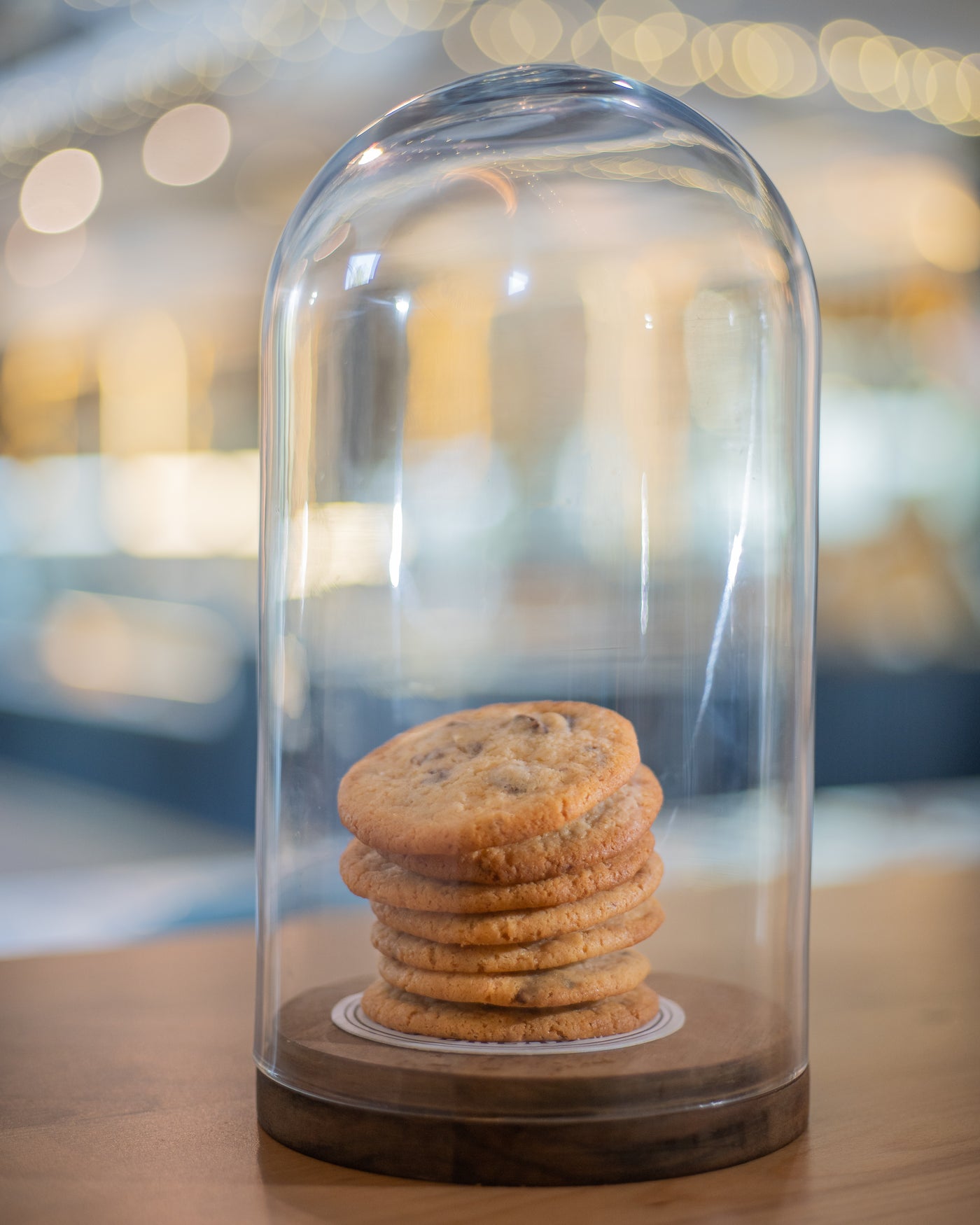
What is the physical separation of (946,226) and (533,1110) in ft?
15.0

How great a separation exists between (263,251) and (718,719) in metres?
3.90

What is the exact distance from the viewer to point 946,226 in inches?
177

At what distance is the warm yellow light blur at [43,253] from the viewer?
455cm

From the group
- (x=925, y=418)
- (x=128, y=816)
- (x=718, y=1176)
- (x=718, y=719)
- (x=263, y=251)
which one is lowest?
(x=128, y=816)

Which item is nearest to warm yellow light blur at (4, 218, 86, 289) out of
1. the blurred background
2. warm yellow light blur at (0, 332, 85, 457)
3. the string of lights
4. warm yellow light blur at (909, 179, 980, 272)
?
the blurred background

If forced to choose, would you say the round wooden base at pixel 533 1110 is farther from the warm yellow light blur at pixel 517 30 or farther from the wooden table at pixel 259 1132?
the warm yellow light blur at pixel 517 30

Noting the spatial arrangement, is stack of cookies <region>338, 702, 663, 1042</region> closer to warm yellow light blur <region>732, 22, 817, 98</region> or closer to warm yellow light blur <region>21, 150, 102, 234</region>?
warm yellow light blur <region>732, 22, 817, 98</region>

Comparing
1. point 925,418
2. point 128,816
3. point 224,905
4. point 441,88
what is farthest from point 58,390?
point 441,88

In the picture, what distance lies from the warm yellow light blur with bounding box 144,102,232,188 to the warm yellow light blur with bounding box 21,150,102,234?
0.64 ft

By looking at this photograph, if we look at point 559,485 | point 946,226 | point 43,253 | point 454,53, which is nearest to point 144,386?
point 43,253

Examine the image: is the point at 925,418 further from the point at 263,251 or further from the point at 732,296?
the point at 732,296

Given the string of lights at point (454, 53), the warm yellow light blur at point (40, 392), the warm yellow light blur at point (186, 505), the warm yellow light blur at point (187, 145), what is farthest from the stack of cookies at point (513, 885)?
the warm yellow light blur at point (40, 392)

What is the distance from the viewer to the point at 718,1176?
42 centimetres

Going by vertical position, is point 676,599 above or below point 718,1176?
above
